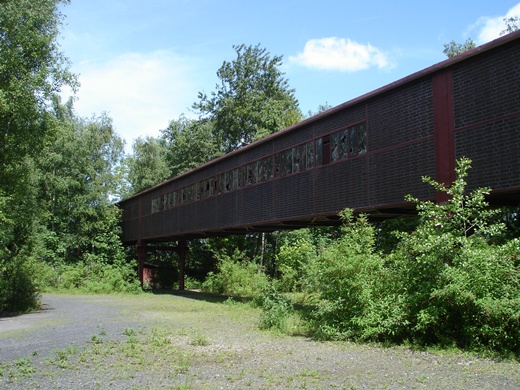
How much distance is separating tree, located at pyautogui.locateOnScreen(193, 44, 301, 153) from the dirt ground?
3078 cm

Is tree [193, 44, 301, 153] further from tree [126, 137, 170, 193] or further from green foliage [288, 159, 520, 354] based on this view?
green foliage [288, 159, 520, 354]

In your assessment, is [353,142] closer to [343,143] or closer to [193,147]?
[343,143]

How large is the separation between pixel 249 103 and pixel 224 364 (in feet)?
121

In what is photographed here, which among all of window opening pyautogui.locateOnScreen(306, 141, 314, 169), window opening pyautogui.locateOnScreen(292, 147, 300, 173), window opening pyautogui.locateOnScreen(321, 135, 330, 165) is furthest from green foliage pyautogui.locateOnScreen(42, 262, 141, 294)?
window opening pyautogui.locateOnScreen(321, 135, 330, 165)

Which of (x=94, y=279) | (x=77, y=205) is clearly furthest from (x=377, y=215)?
(x=77, y=205)

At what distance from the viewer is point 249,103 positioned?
4412cm

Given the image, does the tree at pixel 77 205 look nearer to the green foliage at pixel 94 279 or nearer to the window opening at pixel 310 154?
the green foliage at pixel 94 279

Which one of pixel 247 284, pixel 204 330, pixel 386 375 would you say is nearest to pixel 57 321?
pixel 204 330

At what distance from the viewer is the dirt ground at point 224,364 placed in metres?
7.27

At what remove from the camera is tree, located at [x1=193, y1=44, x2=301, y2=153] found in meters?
43.6

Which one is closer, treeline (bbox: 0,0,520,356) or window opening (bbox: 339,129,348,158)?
treeline (bbox: 0,0,520,356)

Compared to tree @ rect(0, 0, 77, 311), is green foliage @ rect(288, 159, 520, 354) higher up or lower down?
lower down

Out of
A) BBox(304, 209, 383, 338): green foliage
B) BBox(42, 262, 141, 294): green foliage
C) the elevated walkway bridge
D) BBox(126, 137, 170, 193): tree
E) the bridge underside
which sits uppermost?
BBox(126, 137, 170, 193): tree

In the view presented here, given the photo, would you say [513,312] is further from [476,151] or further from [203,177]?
[203,177]
